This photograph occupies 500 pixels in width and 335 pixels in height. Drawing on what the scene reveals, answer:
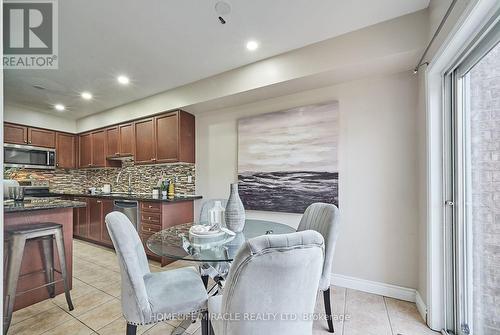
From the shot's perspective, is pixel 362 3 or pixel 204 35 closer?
pixel 362 3

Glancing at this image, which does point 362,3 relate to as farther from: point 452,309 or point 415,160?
point 452,309

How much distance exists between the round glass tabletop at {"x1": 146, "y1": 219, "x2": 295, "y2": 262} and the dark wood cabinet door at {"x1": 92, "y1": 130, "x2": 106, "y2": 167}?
335cm

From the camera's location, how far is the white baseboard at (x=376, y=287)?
6.96ft

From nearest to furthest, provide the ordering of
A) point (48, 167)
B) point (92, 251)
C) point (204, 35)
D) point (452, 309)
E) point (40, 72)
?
point (452, 309) → point (204, 35) → point (40, 72) → point (92, 251) → point (48, 167)

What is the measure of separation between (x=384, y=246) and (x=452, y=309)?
2.13ft

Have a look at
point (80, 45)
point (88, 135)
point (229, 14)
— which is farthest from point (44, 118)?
point (229, 14)

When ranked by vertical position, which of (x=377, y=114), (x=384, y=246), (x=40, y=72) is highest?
(x=40, y=72)

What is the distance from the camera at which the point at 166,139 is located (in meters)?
3.48

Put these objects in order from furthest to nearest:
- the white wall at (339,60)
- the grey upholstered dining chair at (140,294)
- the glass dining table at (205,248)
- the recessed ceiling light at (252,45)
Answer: the recessed ceiling light at (252,45) < the white wall at (339,60) < the glass dining table at (205,248) < the grey upholstered dining chair at (140,294)

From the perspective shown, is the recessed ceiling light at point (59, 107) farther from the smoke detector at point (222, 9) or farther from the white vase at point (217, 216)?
the white vase at point (217, 216)

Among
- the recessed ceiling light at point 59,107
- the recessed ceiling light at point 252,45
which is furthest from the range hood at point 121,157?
the recessed ceiling light at point 252,45

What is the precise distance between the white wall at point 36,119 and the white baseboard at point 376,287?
5.70 meters

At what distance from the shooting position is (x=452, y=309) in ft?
5.53

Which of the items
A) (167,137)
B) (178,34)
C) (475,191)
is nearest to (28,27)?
(178,34)
